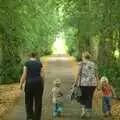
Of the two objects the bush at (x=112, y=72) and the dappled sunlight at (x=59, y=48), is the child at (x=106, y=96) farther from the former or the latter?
the dappled sunlight at (x=59, y=48)

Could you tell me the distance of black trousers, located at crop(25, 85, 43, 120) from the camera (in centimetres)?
1370

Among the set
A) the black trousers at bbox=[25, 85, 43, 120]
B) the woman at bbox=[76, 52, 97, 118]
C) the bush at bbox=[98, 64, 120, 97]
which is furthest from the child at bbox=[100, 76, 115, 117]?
the bush at bbox=[98, 64, 120, 97]

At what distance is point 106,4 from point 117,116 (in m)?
7.16

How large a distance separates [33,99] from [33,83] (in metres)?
0.52

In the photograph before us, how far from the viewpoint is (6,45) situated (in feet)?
94.1

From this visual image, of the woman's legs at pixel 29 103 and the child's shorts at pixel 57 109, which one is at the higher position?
the woman's legs at pixel 29 103

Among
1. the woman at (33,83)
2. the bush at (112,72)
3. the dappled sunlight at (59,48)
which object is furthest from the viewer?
the dappled sunlight at (59,48)

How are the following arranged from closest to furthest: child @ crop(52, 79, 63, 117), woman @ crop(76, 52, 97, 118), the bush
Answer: woman @ crop(76, 52, 97, 118), child @ crop(52, 79, 63, 117), the bush

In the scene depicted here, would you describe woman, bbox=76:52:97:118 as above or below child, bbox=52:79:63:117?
above

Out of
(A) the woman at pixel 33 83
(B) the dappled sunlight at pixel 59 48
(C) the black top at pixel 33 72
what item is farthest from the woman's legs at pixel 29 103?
(B) the dappled sunlight at pixel 59 48

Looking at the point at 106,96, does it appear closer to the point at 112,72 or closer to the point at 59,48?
the point at 112,72

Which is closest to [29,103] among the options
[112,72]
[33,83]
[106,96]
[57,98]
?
[33,83]

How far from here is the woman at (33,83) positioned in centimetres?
1369

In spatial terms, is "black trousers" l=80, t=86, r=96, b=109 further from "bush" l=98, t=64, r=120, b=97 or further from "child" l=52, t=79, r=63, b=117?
"bush" l=98, t=64, r=120, b=97
